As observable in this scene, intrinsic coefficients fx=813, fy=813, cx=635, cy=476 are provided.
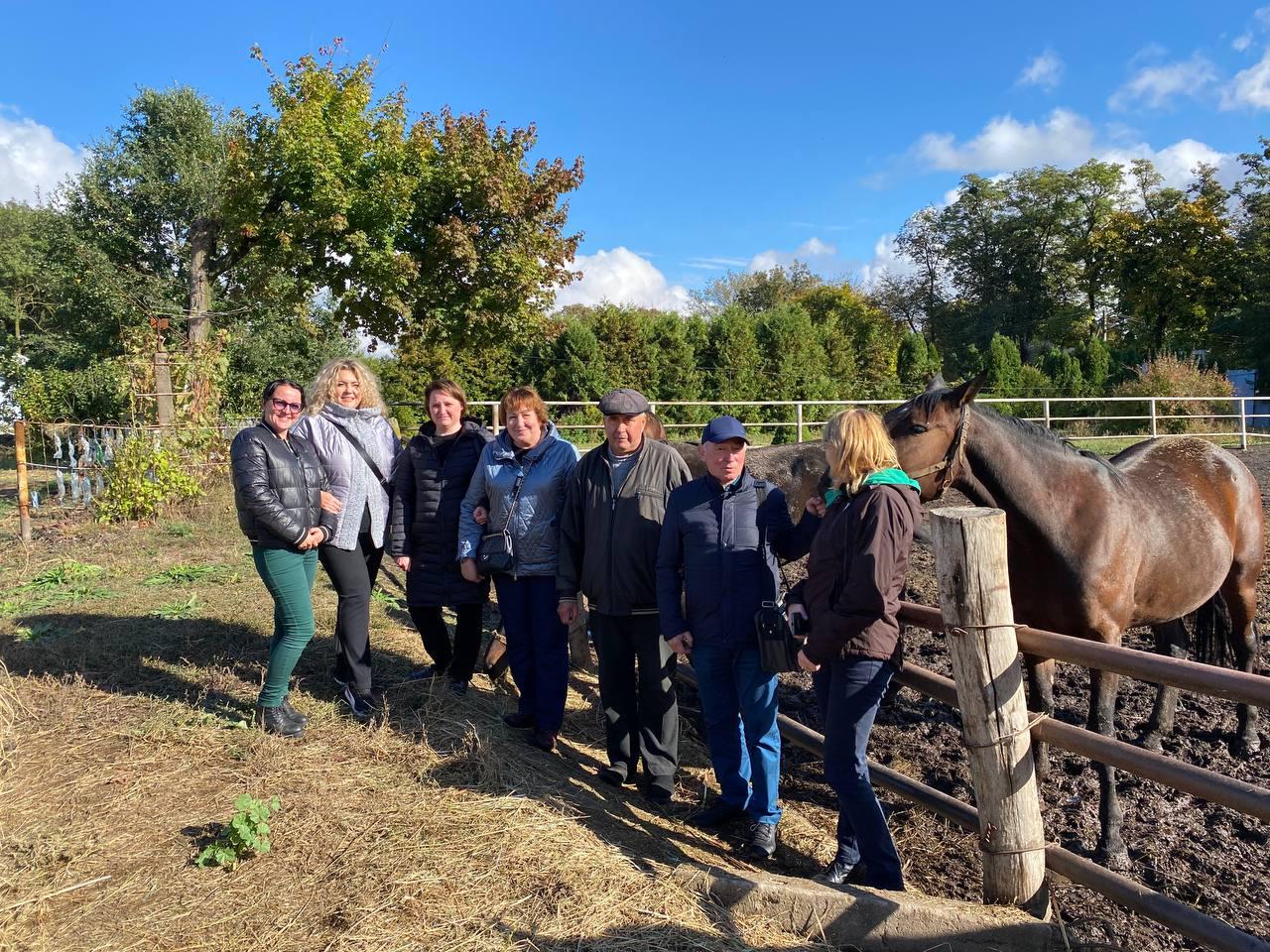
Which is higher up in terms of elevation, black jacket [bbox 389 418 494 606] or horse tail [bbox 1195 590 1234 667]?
black jacket [bbox 389 418 494 606]

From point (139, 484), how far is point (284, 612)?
7.56m

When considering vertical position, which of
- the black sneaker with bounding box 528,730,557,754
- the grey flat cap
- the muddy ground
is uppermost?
the grey flat cap

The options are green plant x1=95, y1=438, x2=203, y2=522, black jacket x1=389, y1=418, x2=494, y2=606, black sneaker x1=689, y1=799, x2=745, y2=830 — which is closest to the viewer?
black sneaker x1=689, y1=799, x2=745, y2=830

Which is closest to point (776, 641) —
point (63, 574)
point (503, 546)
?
point (503, 546)

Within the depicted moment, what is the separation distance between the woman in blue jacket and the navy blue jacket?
0.76 m

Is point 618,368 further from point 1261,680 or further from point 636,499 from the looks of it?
point 1261,680

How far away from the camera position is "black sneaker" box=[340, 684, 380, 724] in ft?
13.2

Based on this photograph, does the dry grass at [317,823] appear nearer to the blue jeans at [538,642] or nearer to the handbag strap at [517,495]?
the blue jeans at [538,642]

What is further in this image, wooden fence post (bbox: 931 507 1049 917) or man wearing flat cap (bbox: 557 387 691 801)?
man wearing flat cap (bbox: 557 387 691 801)

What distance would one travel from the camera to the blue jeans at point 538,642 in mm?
3842

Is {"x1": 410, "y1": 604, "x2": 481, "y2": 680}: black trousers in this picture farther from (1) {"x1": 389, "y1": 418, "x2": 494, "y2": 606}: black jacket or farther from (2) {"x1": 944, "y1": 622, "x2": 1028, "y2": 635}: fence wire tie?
(2) {"x1": 944, "y1": 622, "x2": 1028, "y2": 635}: fence wire tie

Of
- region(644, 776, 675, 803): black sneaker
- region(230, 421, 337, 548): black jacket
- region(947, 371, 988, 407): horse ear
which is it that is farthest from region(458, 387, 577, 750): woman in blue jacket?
region(947, 371, 988, 407): horse ear

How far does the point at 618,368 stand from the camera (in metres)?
20.2

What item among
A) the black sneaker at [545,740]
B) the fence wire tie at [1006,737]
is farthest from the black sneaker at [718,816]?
the fence wire tie at [1006,737]
